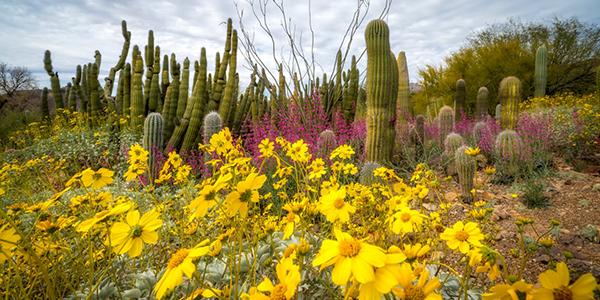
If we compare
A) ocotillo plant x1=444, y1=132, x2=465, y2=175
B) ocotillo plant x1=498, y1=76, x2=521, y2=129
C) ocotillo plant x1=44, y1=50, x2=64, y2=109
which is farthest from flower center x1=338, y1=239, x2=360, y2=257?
ocotillo plant x1=44, y1=50, x2=64, y2=109

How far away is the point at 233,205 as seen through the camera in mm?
824

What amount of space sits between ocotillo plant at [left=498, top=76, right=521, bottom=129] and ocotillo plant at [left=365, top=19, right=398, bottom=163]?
3748mm

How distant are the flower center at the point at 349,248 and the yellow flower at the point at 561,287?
1.04 feet

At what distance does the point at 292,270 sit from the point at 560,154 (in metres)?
5.90

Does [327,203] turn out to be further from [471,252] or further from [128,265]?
[128,265]

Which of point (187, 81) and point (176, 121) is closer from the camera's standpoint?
point (176, 121)

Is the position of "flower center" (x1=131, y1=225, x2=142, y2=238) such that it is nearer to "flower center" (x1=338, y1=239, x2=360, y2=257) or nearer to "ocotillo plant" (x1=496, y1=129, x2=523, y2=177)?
"flower center" (x1=338, y1=239, x2=360, y2=257)

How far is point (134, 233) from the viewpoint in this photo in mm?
806

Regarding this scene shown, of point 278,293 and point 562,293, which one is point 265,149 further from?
point 562,293

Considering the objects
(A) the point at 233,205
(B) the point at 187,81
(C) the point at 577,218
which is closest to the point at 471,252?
(A) the point at 233,205

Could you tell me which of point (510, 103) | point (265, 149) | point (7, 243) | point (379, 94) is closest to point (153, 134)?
point (379, 94)

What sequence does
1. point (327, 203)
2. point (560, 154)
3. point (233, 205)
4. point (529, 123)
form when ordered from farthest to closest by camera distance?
point (529, 123) < point (560, 154) < point (327, 203) < point (233, 205)

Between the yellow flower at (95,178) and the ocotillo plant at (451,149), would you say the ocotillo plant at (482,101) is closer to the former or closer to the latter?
the ocotillo plant at (451,149)

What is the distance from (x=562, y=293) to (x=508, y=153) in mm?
4088
